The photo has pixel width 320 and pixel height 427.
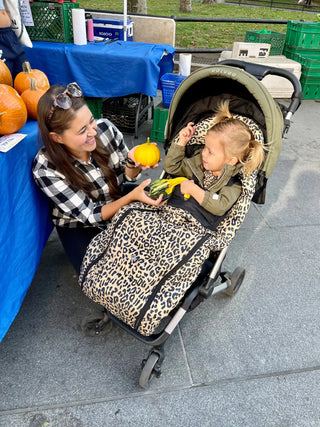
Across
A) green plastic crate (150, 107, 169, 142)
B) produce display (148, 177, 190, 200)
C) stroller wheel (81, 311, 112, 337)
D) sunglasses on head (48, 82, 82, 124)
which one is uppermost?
sunglasses on head (48, 82, 82, 124)

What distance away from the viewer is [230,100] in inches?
88.3

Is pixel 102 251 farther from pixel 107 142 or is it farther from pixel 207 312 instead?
pixel 207 312

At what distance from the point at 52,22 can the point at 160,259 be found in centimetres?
385

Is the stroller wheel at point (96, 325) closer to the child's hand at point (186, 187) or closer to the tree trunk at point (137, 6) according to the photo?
the child's hand at point (186, 187)

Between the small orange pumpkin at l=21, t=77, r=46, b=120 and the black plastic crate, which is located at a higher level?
the small orange pumpkin at l=21, t=77, r=46, b=120

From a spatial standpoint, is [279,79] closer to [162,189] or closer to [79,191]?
[162,189]

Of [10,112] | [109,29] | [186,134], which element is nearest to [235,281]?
[186,134]

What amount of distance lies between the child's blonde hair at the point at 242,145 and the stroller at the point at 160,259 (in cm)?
7

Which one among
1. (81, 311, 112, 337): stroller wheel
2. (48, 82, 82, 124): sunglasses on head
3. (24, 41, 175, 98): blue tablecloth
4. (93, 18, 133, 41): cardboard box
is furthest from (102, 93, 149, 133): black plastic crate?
(81, 311, 112, 337): stroller wheel

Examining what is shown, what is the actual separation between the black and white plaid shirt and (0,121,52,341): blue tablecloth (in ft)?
0.28

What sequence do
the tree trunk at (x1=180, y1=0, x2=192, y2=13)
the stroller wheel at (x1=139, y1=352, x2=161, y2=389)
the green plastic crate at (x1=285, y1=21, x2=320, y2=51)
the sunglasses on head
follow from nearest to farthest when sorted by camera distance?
the sunglasses on head < the stroller wheel at (x1=139, y1=352, x2=161, y2=389) < the green plastic crate at (x1=285, y1=21, x2=320, y2=51) < the tree trunk at (x1=180, y1=0, x2=192, y2=13)

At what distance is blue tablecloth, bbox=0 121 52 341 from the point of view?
1636mm

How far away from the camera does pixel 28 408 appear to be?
1.79 metres

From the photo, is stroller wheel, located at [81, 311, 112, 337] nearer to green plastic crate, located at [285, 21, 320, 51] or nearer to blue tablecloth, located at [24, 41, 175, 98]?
blue tablecloth, located at [24, 41, 175, 98]
